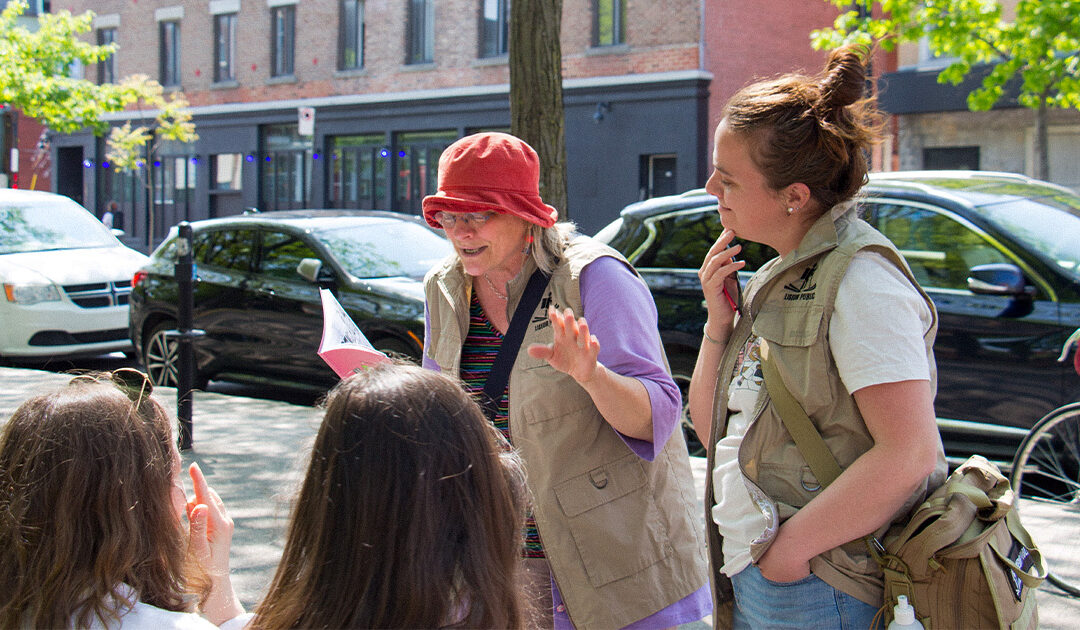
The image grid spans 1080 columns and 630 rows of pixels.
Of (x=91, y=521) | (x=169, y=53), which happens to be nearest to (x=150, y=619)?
(x=91, y=521)

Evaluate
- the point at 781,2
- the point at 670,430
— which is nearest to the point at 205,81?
the point at 781,2

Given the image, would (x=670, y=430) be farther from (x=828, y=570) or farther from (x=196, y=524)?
(x=196, y=524)

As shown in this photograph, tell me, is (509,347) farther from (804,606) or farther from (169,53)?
(169,53)

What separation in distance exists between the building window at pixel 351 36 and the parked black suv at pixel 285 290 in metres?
18.3

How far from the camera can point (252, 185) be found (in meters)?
28.8

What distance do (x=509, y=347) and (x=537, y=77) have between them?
454cm

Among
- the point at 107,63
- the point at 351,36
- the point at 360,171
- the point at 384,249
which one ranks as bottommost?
the point at 384,249

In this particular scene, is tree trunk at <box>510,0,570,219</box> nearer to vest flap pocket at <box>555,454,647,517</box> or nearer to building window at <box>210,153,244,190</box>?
vest flap pocket at <box>555,454,647,517</box>

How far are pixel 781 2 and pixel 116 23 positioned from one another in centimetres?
2010

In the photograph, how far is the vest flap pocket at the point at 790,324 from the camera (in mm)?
1912

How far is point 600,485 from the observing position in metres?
2.35

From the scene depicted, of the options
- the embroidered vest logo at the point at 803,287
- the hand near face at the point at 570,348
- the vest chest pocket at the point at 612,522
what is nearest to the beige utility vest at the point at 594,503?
the vest chest pocket at the point at 612,522

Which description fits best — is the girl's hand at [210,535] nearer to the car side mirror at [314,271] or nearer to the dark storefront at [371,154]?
the car side mirror at [314,271]

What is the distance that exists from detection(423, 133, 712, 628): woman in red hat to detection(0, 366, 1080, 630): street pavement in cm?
61
